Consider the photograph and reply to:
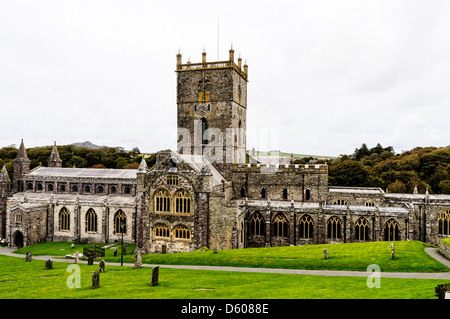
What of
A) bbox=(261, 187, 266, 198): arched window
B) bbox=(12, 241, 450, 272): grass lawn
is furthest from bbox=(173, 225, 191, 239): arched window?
bbox=(261, 187, 266, 198): arched window

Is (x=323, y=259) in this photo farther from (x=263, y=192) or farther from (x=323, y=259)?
(x=263, y=192)

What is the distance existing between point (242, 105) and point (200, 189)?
16.7 m

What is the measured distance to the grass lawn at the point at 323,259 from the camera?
25.1 meters

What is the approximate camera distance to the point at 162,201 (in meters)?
37.2

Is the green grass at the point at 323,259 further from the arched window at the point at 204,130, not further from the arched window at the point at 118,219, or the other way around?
the arched window at the point at 204,130

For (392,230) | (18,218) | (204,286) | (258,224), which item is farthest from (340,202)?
(18,218)

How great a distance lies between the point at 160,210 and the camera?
3734cm

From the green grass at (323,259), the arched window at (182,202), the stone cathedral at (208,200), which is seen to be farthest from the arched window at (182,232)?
the green grass at (323,259)

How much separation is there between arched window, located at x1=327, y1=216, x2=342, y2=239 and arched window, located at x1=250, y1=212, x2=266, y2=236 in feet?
23.9

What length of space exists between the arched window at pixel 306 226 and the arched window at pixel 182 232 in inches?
492

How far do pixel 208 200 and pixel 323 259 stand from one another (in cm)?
1345

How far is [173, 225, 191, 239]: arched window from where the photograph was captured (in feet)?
119
